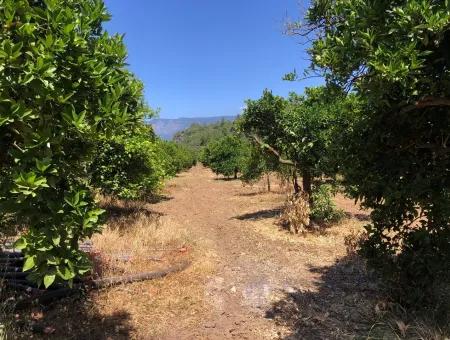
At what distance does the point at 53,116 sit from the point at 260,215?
514 inches

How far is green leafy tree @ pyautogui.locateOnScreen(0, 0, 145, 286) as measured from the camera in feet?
10.4

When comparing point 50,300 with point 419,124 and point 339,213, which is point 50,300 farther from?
point 339,213

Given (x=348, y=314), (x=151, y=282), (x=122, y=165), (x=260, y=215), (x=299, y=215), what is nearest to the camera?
(x=348, y=314)

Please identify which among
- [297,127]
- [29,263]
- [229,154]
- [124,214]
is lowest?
[124,214]

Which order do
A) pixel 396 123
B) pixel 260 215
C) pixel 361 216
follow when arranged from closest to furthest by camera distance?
pixel 396 123, pixel 361 216, pixel 260 215

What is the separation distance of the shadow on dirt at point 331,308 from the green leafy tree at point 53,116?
3.77 m

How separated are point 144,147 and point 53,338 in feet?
26.8

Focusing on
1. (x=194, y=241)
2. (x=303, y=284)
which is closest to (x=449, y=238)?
(x=303, y=284)

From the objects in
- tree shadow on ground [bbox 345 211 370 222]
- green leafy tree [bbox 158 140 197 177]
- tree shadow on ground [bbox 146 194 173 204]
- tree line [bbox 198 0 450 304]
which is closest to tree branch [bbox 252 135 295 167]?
tree shadow on ground [bbox 345 211 370 222]

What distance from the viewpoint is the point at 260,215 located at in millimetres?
15969

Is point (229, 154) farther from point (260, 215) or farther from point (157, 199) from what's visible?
point (260, 215)

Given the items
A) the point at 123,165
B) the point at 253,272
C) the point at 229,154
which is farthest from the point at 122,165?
the point at 229,154

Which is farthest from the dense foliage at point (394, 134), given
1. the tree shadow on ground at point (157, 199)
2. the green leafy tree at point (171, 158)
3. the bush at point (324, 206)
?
the tree shadow on ground at point (157, 199)

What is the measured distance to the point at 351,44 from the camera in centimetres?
391
